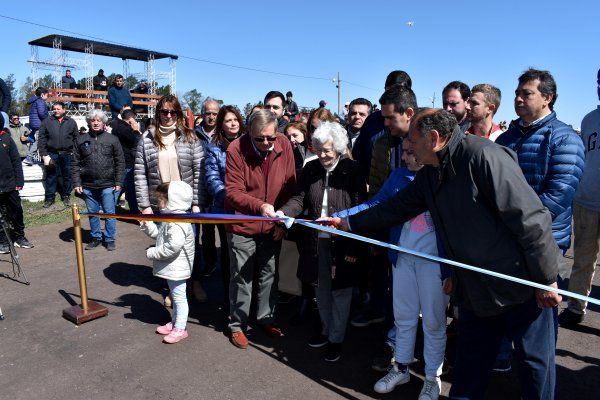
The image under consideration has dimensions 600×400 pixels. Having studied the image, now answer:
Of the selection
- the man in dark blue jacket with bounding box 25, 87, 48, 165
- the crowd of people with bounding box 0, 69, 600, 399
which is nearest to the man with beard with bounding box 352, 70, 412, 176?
the crowd of people with bounding box 0, 69, 600, 399

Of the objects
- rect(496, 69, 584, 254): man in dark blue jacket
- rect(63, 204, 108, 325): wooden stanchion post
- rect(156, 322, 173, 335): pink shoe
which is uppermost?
rect(496, 69, 584, 254): man in dark blue jacket

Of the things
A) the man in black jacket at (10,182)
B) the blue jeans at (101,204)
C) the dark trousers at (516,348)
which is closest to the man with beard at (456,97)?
the dark trousers at (516,348)

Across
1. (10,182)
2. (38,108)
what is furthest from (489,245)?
(38,108)

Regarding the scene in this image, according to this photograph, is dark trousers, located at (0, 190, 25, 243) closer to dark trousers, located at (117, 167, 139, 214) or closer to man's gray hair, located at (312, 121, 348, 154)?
dark trousers, located at (117, 167, 139, 214)

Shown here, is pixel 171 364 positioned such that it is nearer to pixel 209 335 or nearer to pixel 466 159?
pixel 209 335

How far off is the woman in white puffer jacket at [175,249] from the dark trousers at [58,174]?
259 inches

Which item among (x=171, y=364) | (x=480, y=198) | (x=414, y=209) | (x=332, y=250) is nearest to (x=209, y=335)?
(x=171, y=364)

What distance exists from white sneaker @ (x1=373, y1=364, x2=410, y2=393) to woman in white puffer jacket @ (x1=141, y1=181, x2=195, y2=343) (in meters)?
1.90

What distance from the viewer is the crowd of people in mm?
2404

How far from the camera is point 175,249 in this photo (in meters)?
3.93

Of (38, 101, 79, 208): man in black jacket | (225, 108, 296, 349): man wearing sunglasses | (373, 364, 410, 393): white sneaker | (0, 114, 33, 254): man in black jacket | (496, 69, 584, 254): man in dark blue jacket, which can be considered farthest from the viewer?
(38, 101, 79, 208): man in black jacket

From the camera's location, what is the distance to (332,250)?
366cm

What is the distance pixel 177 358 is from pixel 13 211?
4.59 metres

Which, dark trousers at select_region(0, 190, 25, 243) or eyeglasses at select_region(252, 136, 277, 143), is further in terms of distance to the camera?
A: dark trousers at select_region(0, 190, 25, 243)
